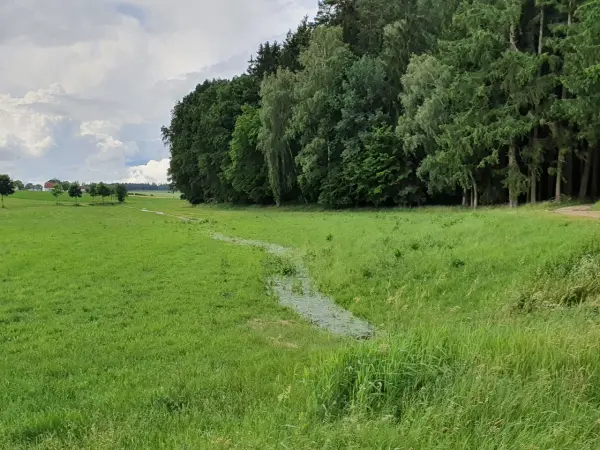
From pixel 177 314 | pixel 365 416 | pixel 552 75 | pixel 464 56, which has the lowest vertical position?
pixel 177 314

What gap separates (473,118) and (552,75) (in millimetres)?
6295

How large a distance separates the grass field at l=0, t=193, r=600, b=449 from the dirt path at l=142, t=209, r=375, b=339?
48 centimetres

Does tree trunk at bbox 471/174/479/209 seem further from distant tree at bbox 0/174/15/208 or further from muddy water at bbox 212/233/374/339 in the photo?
distant tree at bbox 0/174/15/208

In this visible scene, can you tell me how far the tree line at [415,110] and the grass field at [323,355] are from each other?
20.5 metres

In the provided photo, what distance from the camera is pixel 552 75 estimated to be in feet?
115

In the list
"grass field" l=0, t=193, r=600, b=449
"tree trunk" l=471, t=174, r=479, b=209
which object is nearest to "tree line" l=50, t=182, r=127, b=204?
"tree trunk" l=471, t=174, r=479, b=209

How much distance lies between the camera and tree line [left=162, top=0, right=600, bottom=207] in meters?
35.7

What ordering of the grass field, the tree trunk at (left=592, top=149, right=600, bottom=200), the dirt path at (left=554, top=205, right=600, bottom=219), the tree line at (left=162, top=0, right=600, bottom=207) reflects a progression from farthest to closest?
the tree trunk at (left=592, top=149, right=600, bottom=200), the tree line at (left=162, top=0, right=600, bottom=207), the dirt path at (left=554, top=205, right=600, bottom=219), the grass field

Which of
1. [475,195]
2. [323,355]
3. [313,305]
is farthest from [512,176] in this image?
[323,355]

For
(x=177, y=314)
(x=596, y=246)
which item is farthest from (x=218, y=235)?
(x=596, y=246)

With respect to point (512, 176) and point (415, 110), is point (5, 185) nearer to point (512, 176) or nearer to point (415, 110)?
point (415, 110)

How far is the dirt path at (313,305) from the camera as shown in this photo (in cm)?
1137

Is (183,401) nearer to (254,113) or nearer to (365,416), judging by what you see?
(365,416)

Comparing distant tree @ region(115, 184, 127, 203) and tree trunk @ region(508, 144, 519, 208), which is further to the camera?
distant tree @ region(115, 184, 127, 203)
